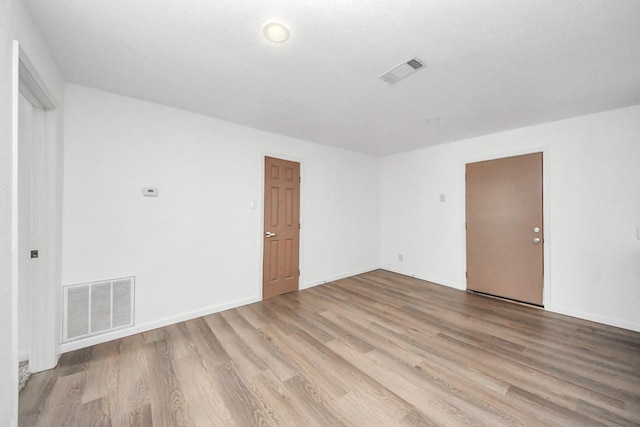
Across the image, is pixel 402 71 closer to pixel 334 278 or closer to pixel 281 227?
pixel 281 227

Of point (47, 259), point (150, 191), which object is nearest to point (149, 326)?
point (47, 259)

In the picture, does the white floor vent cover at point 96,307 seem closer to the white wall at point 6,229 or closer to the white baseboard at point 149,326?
the white baseboard at point 149,326

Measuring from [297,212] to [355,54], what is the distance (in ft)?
8.32

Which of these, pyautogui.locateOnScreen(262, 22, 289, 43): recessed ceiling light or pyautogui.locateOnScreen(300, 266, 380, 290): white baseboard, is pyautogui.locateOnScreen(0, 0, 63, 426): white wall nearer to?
pyautogui.locateOnScreen(262, 22, 289, 43): recessed ceiling light

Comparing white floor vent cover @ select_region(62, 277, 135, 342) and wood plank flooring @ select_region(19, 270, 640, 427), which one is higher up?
white floor vent cover @ select_region(62, 277, 135, 342)

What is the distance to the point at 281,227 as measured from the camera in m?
3.76

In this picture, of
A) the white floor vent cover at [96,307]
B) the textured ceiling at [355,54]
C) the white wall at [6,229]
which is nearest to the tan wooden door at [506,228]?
the textured ceiling at [355,54]

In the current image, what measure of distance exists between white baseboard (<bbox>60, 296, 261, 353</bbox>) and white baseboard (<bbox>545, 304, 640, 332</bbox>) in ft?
13.1

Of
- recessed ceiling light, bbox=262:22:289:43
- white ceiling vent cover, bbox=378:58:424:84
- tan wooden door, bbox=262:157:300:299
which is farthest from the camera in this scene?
tan wooden door, bbox=262:157:300:299

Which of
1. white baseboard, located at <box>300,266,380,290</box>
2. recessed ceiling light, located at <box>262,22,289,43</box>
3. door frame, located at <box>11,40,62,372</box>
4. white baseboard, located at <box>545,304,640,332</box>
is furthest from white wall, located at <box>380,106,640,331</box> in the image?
door frame, located at <box>11,40,62,372</box>

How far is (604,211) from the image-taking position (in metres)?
2.80

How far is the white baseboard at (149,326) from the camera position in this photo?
224 cm

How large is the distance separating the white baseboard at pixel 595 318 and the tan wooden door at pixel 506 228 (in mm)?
172

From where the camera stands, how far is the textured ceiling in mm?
1414
